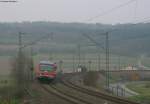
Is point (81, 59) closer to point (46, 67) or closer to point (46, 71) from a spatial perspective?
point (46, 71)

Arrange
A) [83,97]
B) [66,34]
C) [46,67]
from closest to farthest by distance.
→ [83,97] < [46,67] < [66,34]

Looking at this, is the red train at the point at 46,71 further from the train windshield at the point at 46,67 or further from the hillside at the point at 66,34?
the hillside at the point at 66,34

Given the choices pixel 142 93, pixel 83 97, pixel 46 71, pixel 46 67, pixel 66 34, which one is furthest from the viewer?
pixel 66 34

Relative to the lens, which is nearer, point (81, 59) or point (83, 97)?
point (83, 97)

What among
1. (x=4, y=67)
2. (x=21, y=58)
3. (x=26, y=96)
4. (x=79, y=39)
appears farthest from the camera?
(x=79, y=39)

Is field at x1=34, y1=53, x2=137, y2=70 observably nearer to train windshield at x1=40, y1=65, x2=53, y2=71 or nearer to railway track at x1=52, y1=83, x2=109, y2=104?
train windshield at x1=40, y1=65, x2=53, y2=71

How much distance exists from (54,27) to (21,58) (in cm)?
6151

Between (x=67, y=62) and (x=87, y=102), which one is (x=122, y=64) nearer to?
(x=67, y=62)

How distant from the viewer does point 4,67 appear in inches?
2534

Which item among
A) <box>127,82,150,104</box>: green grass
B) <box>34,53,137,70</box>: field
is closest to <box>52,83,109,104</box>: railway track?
<box>127,82,150,104</box>: green grass

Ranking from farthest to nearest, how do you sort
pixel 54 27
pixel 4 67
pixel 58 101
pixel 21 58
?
pixel 54 27
pixel 4 67
pixel 21 58
pixel 58 101

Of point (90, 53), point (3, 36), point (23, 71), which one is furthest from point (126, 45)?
point (23, 71)

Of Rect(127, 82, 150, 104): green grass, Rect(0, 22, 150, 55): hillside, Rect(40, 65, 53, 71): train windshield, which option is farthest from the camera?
Rect(0, 22, 150, 55): hillside

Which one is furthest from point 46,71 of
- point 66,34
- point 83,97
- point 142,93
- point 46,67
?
point 66,34
